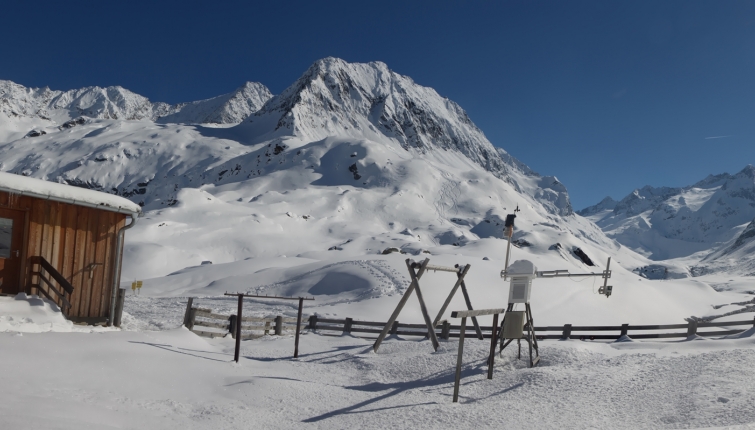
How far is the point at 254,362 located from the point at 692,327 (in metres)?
12.3

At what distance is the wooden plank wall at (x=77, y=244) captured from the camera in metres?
12.5

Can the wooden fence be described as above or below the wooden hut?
below

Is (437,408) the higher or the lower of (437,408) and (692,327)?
the lower

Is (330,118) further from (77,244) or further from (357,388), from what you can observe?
(357,388)

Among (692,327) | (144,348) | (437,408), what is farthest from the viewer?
(692,327)

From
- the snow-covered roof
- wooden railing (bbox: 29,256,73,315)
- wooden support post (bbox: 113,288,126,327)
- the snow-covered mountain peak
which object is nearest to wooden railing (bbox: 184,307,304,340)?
wooden support post (bbox: 113,288,126,327)

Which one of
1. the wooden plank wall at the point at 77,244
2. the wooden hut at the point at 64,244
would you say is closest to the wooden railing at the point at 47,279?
the wooden hut at the point at 64,244

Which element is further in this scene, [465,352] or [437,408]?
[465,352]

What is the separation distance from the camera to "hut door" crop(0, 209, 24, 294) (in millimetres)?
12156

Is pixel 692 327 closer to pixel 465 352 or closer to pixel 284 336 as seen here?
pixel 465 352

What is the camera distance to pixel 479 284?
107ft

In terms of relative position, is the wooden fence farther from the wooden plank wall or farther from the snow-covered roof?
the snow-covered roof

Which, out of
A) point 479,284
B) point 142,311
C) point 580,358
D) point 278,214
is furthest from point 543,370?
point 278,214

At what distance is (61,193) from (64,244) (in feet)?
4.29
